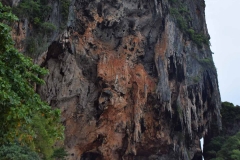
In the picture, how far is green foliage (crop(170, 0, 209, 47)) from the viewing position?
67.6 feet

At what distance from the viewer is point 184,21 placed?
21156 mm

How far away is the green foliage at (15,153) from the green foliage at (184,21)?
14981mm

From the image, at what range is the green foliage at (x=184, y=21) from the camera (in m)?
20.6

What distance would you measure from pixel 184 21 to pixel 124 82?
7.20 metres

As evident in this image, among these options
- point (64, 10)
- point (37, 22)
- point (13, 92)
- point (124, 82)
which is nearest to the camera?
point (13, 92)

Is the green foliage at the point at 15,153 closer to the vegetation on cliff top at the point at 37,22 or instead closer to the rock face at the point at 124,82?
the vegetation on cliff top at the point at 37,22

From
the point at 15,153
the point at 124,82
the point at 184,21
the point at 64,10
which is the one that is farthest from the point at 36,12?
the point at 184,21

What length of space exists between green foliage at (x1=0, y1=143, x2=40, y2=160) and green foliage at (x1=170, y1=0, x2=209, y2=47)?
49.1ft

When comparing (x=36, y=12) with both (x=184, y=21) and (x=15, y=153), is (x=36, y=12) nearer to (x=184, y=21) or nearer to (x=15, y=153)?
(x=15, y=153)

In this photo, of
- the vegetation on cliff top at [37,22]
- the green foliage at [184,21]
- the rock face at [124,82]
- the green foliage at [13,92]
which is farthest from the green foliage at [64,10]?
the green foliage at [13,92]

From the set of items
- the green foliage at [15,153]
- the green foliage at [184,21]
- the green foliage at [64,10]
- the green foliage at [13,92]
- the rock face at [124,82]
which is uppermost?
the green foliage at [184,21]

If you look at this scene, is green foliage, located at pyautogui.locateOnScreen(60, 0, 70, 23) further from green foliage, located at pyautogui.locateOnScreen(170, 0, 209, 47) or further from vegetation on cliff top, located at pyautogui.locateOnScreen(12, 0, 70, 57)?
green foliage, located at pyautogui.locateOnScreen(170, 0, 209, 47)

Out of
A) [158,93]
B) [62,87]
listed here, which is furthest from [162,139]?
[62,87]

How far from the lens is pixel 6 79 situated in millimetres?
4516
